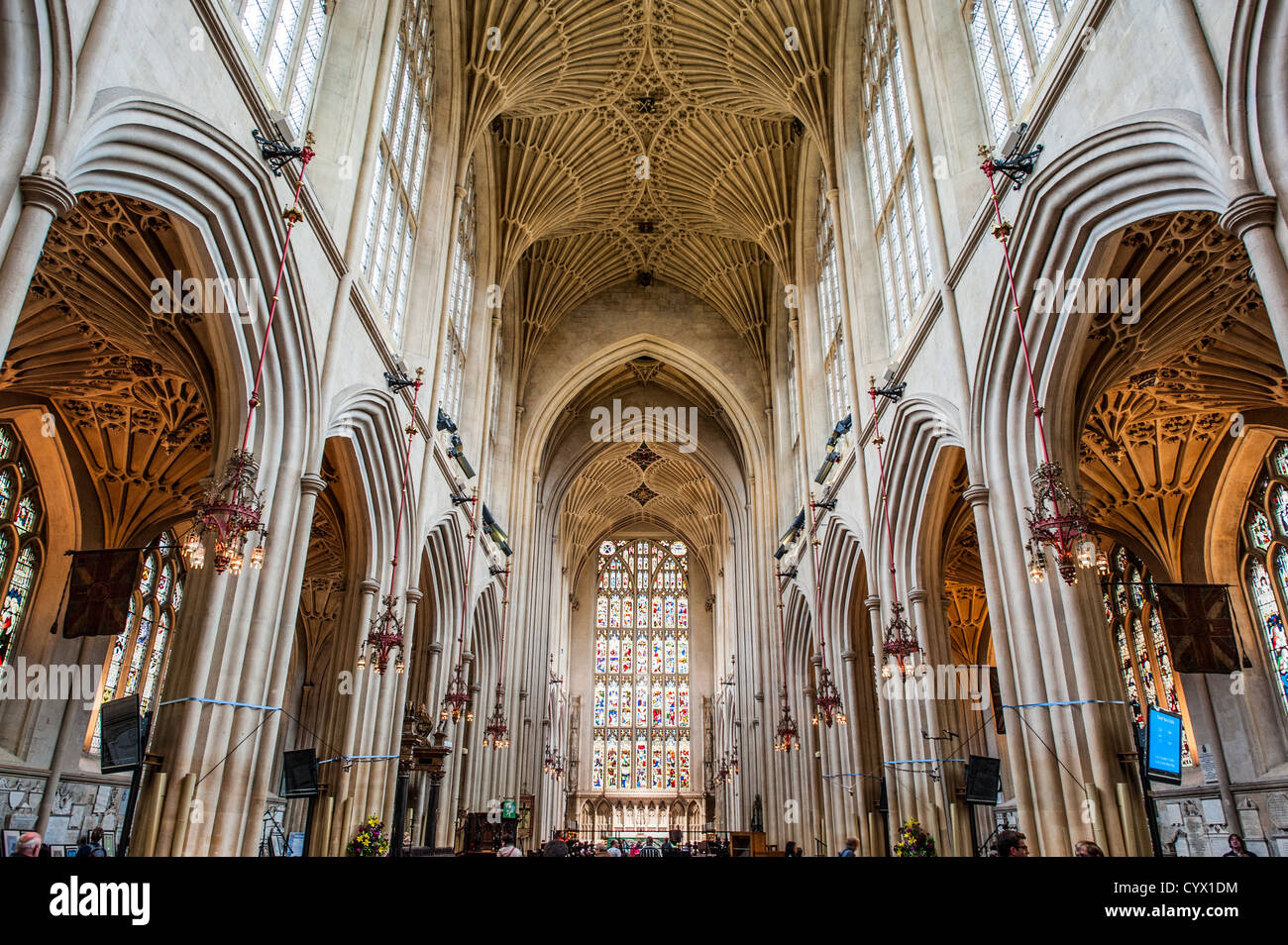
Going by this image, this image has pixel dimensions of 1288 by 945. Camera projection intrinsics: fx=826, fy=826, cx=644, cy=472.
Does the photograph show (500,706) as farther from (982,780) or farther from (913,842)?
(982,780)

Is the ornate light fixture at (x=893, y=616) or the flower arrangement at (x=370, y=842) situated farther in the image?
the ornate light fixture at (x=893, y=616)

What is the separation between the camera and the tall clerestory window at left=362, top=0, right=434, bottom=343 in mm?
13844

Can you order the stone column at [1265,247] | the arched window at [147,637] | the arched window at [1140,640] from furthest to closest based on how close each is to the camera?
1. the arched window at [147,637]
2. the arched window at [1140,640]
3. the stone column at [1265,247]

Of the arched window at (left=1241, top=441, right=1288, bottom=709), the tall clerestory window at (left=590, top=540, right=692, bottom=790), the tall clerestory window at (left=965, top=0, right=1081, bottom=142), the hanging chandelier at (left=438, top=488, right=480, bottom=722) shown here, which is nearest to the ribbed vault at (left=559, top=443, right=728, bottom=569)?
the tall clerestory window at (left=590, top=540, right=692, bottom=790)

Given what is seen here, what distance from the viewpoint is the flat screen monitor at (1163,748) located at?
23.7 feet

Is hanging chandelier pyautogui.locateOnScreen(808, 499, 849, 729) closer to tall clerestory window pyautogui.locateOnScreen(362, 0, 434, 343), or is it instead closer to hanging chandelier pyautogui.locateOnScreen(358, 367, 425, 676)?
hanging chandelier pyautogui.locateOnScreen(358, 367, 425, 676)

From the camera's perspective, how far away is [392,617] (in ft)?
39.0

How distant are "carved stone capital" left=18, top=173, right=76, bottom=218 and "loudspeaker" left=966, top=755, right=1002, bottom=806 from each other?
10918 millimetres

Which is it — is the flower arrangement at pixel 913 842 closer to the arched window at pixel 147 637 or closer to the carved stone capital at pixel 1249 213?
the carved stone capital at pixel 1249 213

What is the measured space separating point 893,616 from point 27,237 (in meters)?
11.6

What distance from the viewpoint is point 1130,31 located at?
750 centimetres

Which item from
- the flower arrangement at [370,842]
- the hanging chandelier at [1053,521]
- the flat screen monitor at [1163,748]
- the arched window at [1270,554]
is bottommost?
the flower arrangement at [370,842]

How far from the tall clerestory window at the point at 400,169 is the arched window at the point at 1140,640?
1447 centimetres

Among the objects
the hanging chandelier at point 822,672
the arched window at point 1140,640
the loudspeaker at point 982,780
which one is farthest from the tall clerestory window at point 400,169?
the arched window at point 1140,640
